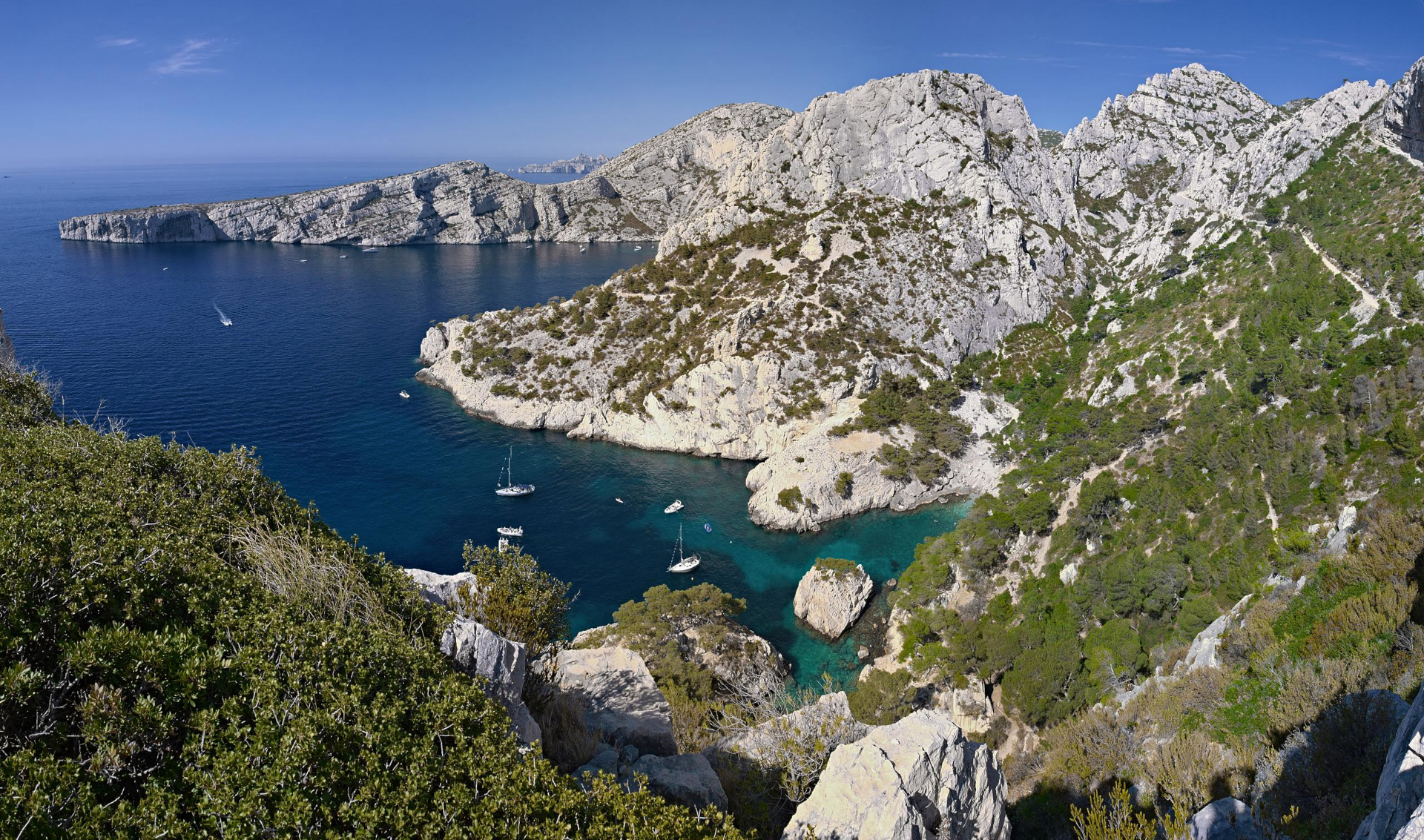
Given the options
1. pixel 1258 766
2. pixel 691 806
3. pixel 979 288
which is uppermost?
pixel 979 288

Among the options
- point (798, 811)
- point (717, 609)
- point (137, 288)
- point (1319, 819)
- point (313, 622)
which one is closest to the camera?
point (1319, 819)

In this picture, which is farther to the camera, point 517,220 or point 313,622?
point 517,220

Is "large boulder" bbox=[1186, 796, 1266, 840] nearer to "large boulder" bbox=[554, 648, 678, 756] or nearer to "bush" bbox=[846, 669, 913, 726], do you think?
"large boulder" bbox=[554, 648, 678, 756]

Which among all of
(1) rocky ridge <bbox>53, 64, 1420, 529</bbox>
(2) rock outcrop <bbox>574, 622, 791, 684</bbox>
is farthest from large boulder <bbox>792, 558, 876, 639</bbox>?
(1) rocky ridge <bbox>53, 64, 1420, 529</bbox>

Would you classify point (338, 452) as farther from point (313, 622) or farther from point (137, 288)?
point (137, 288)

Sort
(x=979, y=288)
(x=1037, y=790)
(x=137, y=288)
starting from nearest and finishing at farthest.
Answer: (x=1037, y=790) < (x=979, y=288) < (x=137, y=288)

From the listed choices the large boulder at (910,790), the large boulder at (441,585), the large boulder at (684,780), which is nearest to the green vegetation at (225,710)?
the large boulder at (684,780)

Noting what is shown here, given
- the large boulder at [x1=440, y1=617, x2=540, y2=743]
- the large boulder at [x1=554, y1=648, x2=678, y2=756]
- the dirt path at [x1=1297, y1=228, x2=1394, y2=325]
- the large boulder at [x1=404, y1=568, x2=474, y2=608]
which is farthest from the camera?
the dirt path at [x1=1297, y1=228, x2=1394, y2=325]

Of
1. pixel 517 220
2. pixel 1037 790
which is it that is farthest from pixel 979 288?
pixel 517 220
